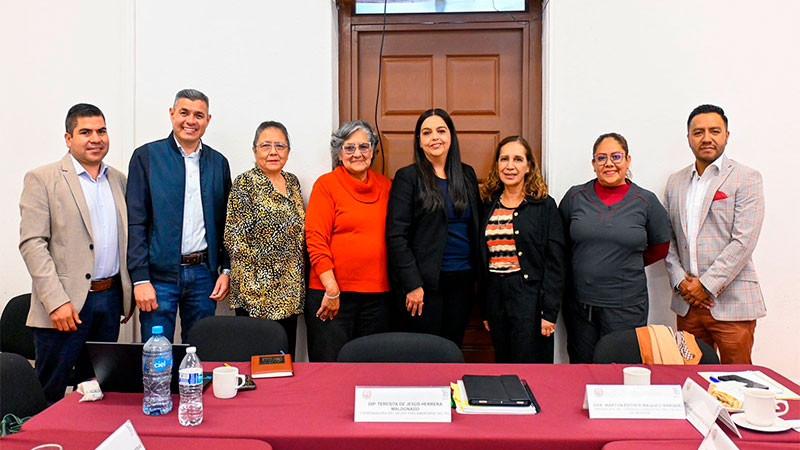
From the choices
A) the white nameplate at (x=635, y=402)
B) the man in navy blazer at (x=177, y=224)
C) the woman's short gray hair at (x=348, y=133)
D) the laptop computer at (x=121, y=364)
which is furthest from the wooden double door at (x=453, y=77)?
the laptop computer at (x=121, y=364)

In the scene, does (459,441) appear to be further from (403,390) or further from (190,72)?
(190,72)

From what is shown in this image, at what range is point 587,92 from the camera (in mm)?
3154

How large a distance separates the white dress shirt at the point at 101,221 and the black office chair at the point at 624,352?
91.5 inches

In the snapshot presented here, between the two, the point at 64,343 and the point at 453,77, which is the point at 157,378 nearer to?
the point at 64,343

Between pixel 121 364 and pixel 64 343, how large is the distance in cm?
127

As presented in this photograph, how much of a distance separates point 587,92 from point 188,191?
235cm

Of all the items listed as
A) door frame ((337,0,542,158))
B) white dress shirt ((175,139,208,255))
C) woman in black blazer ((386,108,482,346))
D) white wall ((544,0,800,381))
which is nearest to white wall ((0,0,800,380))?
white wall ((544,0,800,381))

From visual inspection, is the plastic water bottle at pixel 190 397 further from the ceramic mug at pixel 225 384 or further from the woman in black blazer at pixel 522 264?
the woman in black blazer at pixel 522 264

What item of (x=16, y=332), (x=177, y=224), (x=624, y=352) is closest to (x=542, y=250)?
(x=624, y=352)

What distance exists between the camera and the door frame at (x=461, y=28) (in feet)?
11.1

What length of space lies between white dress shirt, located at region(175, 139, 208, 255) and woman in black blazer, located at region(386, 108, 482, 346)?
3.23ft

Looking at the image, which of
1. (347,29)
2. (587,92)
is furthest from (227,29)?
(587,92)

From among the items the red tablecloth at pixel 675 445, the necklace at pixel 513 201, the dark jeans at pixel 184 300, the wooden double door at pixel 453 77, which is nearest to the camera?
the red tablecloth at pixel 675 445

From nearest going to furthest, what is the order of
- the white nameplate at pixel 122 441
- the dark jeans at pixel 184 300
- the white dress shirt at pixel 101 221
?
the white nameplate at pixel 122 441
the white dress shirt at pixel 101 221
the dark jeans at pixel 184 300
